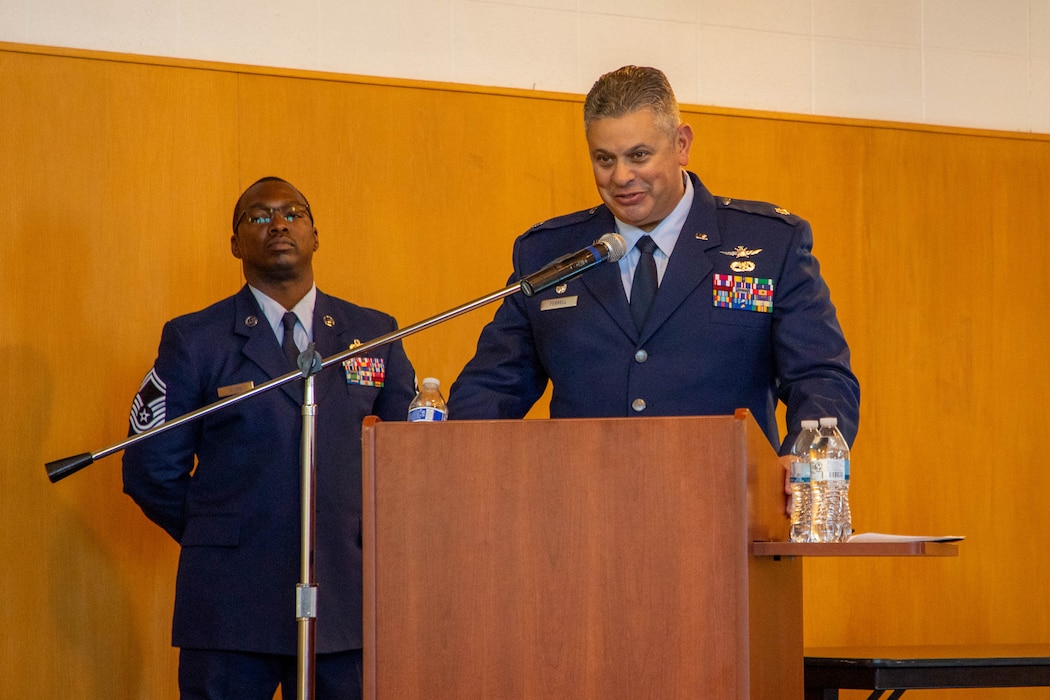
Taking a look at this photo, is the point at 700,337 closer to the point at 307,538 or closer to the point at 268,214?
the point at 307,538

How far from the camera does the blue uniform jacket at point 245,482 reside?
316cm

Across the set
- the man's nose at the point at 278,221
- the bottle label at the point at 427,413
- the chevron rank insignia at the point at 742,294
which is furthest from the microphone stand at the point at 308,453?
the man's nose at the point at 278,221

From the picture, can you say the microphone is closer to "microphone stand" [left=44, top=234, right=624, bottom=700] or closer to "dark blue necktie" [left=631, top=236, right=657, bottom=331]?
"microphone stand" [left=44, top=234, right=624, bottom=700]

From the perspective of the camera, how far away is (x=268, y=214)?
3.54m

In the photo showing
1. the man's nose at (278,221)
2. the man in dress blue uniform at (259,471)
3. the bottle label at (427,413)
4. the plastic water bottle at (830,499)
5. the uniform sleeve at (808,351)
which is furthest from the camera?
the man's nose at (278,221)

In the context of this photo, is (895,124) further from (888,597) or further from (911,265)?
(888,597)

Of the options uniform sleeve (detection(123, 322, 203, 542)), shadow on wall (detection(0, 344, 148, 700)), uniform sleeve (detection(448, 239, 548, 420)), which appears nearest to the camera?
uniform sleeve (detection(448, 239, 548, 420))

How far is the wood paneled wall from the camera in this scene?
3895 mm

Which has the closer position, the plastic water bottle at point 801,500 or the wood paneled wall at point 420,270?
the plastic water bottle at point 801,500

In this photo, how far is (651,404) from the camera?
2.45 meters

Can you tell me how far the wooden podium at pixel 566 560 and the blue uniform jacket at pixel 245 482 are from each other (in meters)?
1.37

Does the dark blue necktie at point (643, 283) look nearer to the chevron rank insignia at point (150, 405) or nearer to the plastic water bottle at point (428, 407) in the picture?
the plastic water bottle at point (428, 407)

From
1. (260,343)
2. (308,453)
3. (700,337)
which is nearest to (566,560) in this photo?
(308,453)

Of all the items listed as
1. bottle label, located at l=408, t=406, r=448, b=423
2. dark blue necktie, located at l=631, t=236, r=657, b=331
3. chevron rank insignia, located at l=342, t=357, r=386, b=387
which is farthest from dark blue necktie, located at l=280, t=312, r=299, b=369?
bottle label, located at l=408, t=406, r=448, b=423
